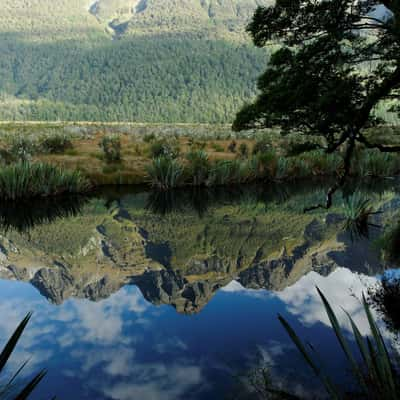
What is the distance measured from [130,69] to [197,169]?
122m

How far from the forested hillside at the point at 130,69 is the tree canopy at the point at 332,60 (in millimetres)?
91888

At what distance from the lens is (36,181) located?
11609mm

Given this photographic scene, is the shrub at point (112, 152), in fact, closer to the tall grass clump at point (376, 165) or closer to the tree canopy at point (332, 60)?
the tall grass clump at point (376, 165)

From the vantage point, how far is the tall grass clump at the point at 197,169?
1409 cm

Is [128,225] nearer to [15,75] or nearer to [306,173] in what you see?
[306,173]

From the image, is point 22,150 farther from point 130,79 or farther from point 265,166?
point 130,79

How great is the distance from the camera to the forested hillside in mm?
107125

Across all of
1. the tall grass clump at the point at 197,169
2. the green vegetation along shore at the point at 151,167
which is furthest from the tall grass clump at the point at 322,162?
the tall grass clump at the point at 197,169

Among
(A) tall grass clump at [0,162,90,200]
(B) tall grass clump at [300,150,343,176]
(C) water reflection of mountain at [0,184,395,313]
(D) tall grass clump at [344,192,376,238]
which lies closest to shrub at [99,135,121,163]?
(A) tall grass clump at [0,162,90,200]

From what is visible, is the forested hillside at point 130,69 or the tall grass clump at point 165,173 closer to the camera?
the tall grass clump at point 165,173

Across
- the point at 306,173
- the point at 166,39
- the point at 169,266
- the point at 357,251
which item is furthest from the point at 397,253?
the point at 166,39

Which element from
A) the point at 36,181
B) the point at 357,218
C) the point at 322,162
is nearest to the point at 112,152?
the point at 36,181

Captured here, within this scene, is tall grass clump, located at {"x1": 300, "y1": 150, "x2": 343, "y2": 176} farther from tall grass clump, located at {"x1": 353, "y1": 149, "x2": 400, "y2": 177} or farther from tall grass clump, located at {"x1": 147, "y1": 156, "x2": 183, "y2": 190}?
tall grass clump, located at {"x1": 147, "y1": 156, "x2": 183, "y2": 190}

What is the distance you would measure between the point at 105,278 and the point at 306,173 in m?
12.2
